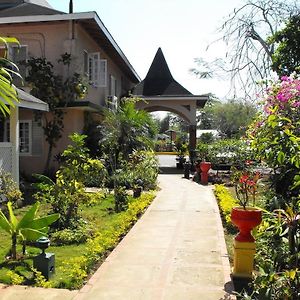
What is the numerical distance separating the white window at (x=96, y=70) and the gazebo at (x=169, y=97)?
15.7 ft

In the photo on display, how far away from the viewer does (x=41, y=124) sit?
1559cm

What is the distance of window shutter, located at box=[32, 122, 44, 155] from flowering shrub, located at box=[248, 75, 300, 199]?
10.1 meters

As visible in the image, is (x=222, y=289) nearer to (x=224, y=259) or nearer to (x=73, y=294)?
(x=224, y=259)

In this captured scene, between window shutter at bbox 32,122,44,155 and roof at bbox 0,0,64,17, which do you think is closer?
window shutter at bbox 32,122,44,155

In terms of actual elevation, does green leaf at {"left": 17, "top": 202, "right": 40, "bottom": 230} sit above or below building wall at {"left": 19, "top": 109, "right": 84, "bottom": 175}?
below

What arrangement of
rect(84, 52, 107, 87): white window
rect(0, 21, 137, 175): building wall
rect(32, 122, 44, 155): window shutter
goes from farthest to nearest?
rect(84, 52, 107, 87): white window → rect(32, 122, 44, 155): window shutter → rect(0, 21, 137, 175): building wall

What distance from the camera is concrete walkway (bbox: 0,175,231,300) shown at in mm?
4914

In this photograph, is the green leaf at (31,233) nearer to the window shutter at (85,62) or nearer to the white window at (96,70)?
the window shutter at (85,62)

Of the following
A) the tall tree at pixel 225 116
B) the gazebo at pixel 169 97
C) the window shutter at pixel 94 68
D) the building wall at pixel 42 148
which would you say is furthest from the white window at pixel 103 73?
the tall tree at pixel 225 116

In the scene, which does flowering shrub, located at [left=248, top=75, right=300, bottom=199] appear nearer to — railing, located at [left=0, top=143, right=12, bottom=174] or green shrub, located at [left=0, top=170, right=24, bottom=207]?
green shrub, located at [left=0, top=170, right=24, bottom=207]

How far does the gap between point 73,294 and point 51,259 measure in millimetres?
753

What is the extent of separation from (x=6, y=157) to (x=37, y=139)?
19.4ft

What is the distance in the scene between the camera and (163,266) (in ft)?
19.7

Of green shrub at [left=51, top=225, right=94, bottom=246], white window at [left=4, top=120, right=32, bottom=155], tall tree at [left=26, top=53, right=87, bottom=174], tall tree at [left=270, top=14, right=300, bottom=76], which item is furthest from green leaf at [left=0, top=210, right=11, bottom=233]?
tall tree at [left=270, top=14, right=300, bottom=76]
